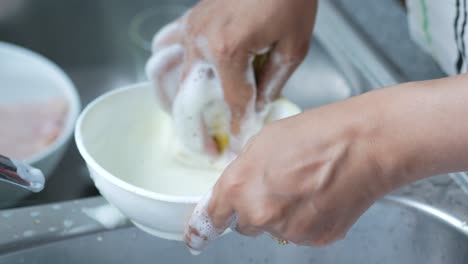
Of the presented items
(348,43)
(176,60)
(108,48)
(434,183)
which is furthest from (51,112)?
(434,183)

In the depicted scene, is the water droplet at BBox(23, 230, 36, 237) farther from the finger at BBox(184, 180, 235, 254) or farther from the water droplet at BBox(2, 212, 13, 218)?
the finger at BBox(184, 180, 235, 254)

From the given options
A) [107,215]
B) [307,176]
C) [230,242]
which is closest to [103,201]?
[107,215]

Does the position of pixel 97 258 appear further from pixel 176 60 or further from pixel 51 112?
pixel 51 112

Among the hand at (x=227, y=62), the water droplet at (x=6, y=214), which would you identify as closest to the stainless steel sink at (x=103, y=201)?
the water droplet at (x=6, y=214)

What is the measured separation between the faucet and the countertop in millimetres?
327

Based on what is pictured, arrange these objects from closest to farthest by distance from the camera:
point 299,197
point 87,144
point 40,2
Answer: point 299,197
point 87,144
point 40,2

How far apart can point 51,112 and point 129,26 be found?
23 centimetres

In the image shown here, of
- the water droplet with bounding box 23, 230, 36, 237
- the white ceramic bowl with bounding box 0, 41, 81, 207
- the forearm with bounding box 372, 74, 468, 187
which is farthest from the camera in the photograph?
the white ceramic bowl with bounding box 0, 41, 81, 207

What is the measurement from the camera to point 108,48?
1.03 meters

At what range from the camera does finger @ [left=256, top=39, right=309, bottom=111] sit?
624 millimetres

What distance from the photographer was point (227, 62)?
1.98 ft

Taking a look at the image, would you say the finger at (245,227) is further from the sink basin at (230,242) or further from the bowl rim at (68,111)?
the bowl rim at (68,111)

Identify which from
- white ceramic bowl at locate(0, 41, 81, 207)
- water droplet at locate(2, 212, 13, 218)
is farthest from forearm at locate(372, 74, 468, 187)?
white ceramic bowl at locate(0, 41, 81, 207)

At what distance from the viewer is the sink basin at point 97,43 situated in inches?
34.8
